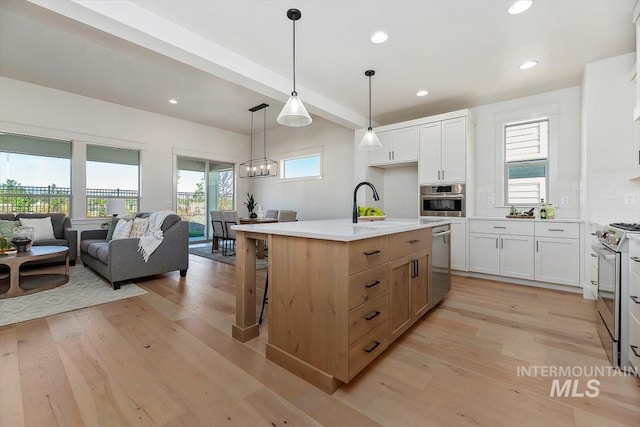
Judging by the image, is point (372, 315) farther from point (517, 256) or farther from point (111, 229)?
point (111, 229)

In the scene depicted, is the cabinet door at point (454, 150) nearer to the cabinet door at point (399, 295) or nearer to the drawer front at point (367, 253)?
the cabinet door at point (399, 295)

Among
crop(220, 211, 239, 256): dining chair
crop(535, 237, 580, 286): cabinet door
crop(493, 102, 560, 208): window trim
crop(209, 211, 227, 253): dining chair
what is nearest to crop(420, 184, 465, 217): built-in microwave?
crop(493, 102, 560, 208): window trim

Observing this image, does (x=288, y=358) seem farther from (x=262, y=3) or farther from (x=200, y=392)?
(x=262, y=3)

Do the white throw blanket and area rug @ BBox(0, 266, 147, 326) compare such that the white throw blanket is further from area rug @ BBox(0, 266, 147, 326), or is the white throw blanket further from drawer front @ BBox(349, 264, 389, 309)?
drawer front @ BBox(349, 264, 389, 309)

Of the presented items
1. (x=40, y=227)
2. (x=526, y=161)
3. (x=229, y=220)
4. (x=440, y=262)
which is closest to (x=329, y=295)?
(x=440, y=262)

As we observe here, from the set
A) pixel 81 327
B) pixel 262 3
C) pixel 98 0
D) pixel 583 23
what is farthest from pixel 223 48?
pixel 583 23

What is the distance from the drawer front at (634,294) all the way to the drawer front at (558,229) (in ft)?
6.65

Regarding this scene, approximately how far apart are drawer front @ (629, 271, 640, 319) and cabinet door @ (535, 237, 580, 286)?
203cm

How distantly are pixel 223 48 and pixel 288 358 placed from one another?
10.1ft

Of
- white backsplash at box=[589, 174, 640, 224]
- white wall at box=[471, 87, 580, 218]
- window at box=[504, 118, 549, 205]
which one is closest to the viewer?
white backsplash at box=[589, 174, 640, 224]

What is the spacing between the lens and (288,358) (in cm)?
180

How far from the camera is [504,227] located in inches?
152

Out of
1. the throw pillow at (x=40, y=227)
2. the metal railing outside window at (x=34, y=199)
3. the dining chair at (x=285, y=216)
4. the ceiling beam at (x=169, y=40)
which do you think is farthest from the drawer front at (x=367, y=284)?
the metal railing outside window at (x=34, y=199)

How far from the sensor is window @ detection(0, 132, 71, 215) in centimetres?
488
